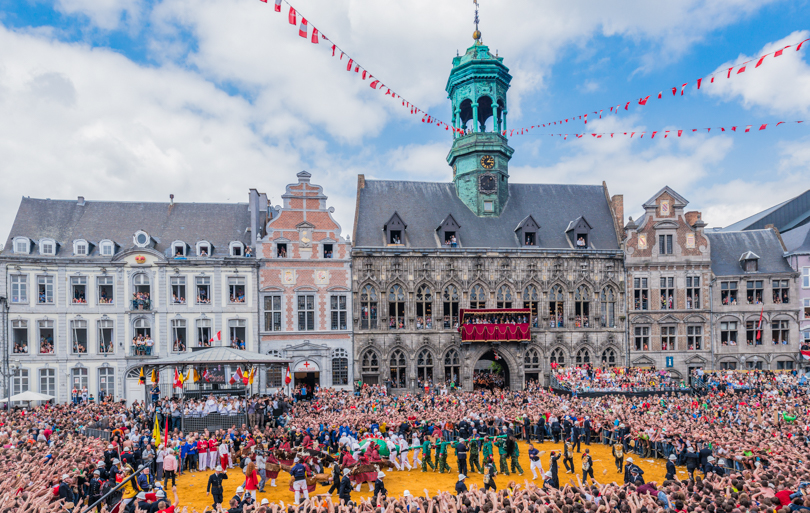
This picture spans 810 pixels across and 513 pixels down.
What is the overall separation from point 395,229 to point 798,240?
33350mm

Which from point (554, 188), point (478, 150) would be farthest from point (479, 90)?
point (554, 188)

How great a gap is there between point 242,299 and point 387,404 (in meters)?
14.1

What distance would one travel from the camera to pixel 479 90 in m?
44.5

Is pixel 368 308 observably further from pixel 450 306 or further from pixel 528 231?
pixel 528 231

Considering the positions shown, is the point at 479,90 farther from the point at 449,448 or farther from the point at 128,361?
the point at 128,361

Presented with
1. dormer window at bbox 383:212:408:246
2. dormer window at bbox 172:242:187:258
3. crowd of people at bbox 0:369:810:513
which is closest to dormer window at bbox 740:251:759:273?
crowd of people at bbox 0:369:810:513

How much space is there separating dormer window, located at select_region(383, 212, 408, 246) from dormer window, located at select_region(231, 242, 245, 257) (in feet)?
34.6

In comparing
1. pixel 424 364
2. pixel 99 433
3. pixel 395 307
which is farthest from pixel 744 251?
A: pixel 99 433

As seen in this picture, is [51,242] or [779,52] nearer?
[779,52]

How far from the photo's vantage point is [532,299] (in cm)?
4241

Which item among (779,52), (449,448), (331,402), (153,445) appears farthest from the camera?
(331,402)

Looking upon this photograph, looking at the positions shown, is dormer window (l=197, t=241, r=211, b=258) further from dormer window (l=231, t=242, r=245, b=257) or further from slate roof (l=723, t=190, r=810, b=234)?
slate roof (l=723, t=190, r=810, b=234)

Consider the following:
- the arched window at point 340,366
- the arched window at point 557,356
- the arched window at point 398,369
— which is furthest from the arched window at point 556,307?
the arched window at point 340,366

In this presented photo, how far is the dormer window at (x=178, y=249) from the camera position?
128 feet
